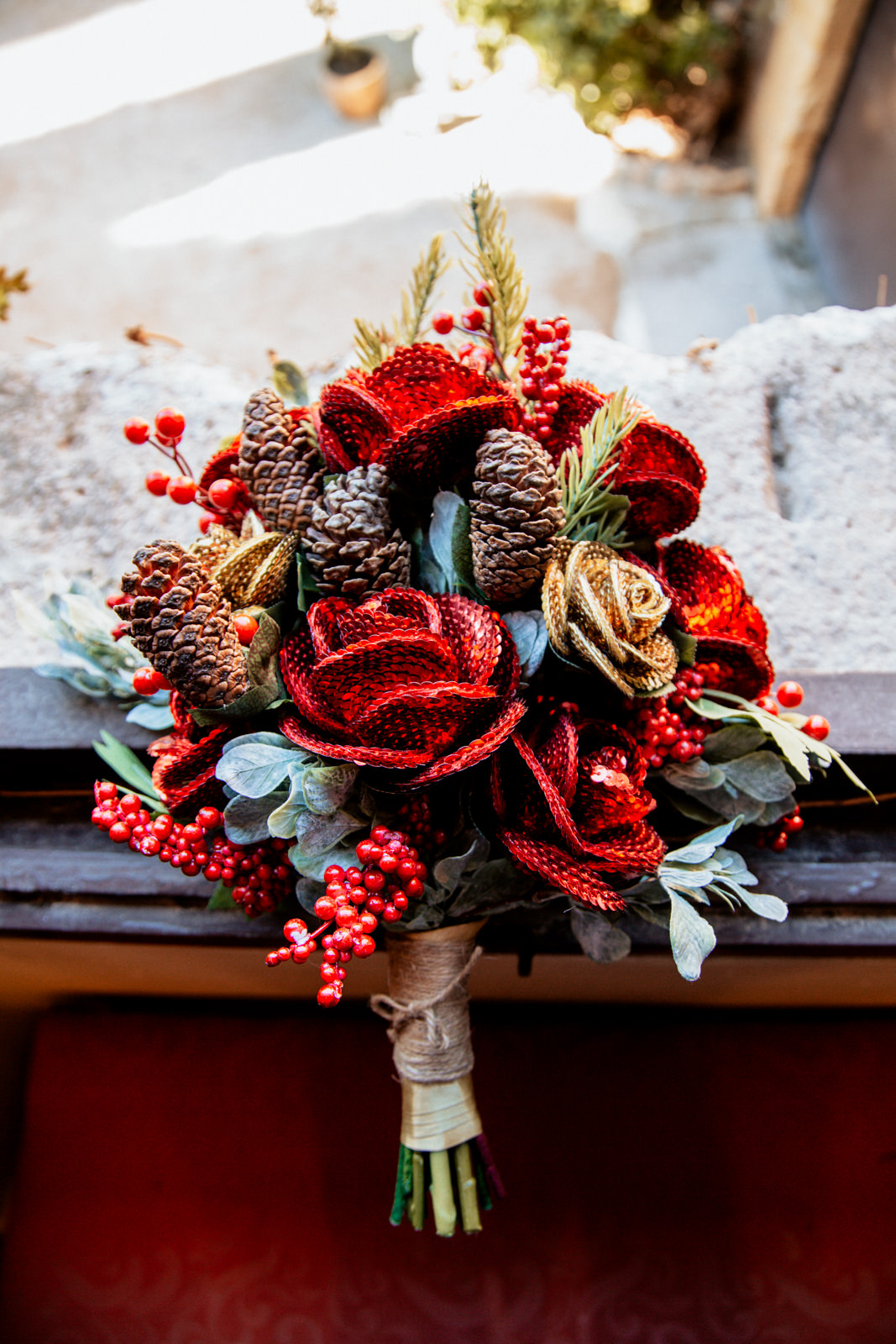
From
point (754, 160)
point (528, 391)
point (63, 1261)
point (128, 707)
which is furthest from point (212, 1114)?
point (754, 160)

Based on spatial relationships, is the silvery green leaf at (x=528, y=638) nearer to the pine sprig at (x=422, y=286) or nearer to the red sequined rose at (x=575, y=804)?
the red sequined rose at (x=575, y=804)

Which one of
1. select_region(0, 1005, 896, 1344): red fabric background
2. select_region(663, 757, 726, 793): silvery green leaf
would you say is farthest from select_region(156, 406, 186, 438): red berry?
select_region(0, 1005, 896, 1344): red fabric background

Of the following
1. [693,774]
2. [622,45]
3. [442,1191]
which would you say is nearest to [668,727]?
[693,774]

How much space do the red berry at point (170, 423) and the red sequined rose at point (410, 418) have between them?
105mm

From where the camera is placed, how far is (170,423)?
2.20 feet

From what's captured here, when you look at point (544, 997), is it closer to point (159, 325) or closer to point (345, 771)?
point (345, 771)

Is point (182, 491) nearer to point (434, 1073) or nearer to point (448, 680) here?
point (448, 680)

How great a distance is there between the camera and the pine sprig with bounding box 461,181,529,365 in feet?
2.21

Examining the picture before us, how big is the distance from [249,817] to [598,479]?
320mm

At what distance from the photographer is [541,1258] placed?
0.98 m

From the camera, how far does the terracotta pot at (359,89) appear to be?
3.43 metres

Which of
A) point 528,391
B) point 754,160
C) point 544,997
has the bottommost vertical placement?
point 544,997

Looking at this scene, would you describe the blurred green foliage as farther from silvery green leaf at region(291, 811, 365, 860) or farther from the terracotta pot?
silvery green leaf at region(291, 811, 365, 860)

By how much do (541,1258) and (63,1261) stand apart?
20.4 inches
